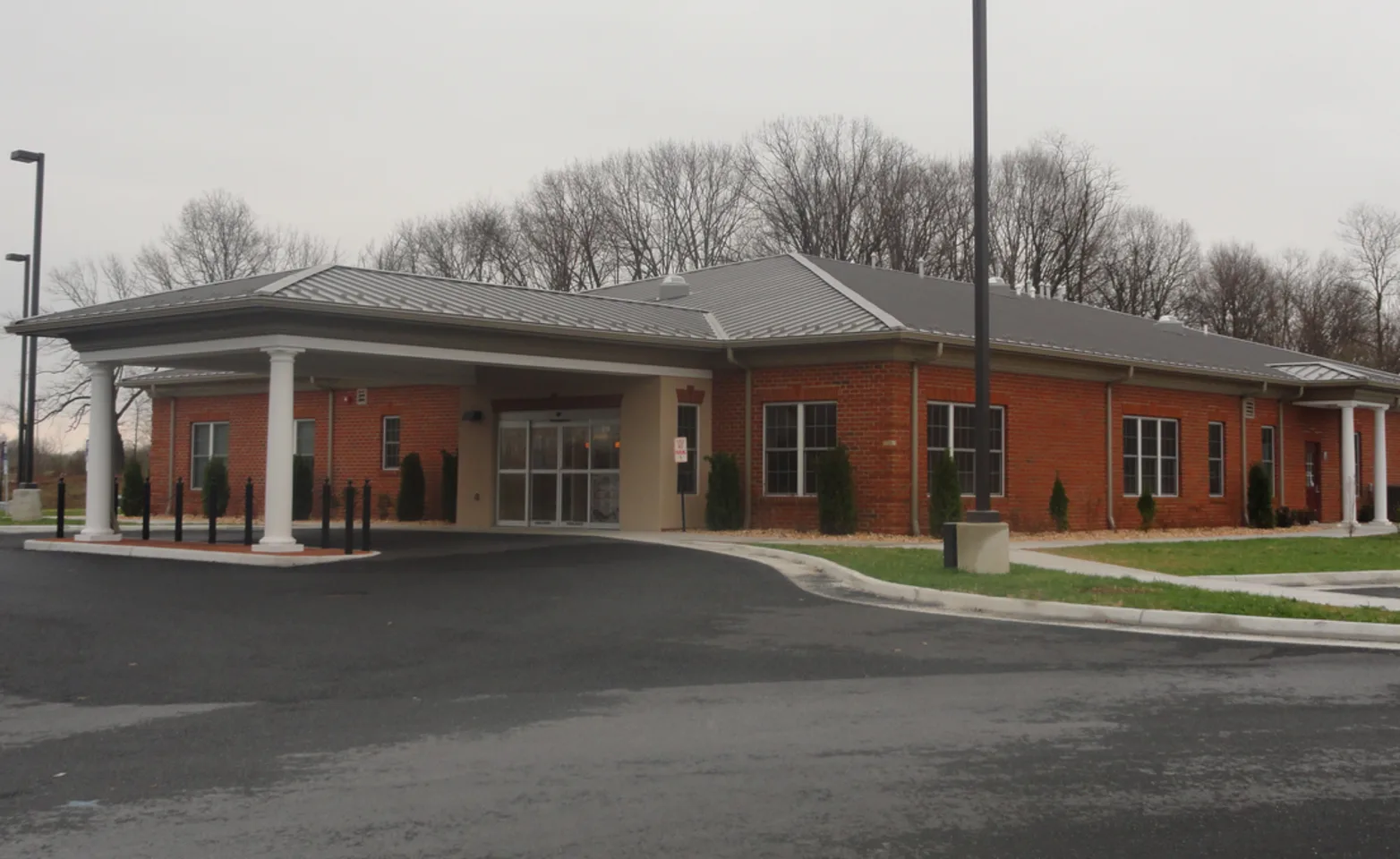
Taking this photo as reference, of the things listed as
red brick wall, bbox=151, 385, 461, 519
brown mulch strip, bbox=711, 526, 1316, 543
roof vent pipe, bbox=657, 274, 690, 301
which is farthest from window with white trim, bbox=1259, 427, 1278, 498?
red brick wall, bbox=151, 385, 461, 519

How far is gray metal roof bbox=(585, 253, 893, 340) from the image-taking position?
79.2ft

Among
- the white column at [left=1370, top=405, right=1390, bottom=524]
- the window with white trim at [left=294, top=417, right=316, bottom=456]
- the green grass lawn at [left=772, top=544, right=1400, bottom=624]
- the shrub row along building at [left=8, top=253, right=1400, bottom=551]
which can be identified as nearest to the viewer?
the green grass lawn at [left=772, top=544, right=1400, bottom=624]

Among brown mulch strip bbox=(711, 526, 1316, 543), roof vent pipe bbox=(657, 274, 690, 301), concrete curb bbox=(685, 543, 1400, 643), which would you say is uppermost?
roof vent pipe bbox=(657, 274, 690, 301)

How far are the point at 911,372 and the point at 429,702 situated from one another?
16.2 metres

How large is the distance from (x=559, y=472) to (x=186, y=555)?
341 inches

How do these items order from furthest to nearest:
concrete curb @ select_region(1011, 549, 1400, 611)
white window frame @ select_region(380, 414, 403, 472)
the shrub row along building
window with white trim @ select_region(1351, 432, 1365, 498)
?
1. window with white trim @ select_region(1351, 432, 1365, 498)
2. white window frame @ select_region(380, 414, 403, 472)
3. the shrub row along building
4. concrete curb @ select_region(1011, 549, 1400, 611)

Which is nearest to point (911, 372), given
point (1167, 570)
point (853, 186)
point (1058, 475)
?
point (1058, 475)

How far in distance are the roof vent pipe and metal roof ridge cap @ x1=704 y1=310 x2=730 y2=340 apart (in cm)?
270

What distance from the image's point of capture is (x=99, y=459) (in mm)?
21922

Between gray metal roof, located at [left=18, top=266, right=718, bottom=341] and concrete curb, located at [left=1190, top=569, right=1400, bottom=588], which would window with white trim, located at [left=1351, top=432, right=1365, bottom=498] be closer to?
concrete curb, located at [left=1190, top=569, right=1400, bottom=588]

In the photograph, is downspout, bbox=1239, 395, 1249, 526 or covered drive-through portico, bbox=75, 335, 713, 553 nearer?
covered drive-through portico, bbox=75, 335, 713, 553

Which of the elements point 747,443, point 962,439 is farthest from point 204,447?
point 962,439

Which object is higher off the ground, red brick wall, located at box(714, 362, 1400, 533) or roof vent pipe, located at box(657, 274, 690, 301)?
roof vent pipe, located at box(657, 274, 690, 301)

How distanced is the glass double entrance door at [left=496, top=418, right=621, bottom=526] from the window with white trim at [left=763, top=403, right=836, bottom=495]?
9.82 feet
